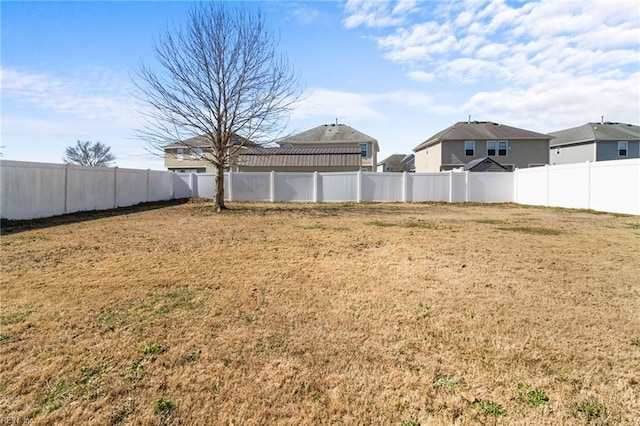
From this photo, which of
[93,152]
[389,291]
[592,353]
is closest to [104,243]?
[389,291]

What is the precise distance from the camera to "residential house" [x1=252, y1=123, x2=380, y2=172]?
23375 millimetres

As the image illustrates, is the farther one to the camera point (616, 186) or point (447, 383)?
point (616, 186)

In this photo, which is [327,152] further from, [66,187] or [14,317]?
[14,317]

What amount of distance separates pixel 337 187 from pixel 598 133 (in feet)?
82.1

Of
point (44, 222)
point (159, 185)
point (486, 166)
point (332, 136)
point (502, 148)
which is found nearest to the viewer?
point (44, 222)

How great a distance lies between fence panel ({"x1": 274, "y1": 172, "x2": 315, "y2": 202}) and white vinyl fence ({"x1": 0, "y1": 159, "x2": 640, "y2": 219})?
5 cm

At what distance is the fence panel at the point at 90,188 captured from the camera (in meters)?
11.8

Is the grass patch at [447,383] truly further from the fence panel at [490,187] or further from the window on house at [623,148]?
the window on house at [623,148]

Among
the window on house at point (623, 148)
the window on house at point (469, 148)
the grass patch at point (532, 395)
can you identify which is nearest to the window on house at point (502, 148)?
the window on house at point (469, 148)

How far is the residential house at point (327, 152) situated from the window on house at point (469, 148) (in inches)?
309

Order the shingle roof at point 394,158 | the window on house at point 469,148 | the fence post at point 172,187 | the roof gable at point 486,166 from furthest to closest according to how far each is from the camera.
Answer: the shingle roof at point 394,158 < the window on house at point 469,148 < the roof gable at point 486,166 < the fence post at point 172,187

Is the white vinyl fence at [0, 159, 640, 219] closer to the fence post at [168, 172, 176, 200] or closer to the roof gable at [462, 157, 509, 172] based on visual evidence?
the fence post at [168, 172, 176, 200]

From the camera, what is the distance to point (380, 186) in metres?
18.6

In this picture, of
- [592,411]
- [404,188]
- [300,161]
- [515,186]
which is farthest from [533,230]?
[300,161]
